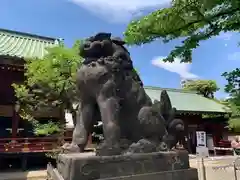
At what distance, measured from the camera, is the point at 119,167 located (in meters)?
2.62

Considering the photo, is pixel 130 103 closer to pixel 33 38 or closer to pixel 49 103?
pixel 49 103

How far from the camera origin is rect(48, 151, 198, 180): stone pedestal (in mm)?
2453

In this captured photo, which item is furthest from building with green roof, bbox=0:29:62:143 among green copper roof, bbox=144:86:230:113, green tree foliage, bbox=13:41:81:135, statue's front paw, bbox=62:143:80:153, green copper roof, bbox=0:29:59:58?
statue's front paw, bbox=62:143:80:153

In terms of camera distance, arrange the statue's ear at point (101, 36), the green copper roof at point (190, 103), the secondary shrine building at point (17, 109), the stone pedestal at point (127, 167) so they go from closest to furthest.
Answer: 1. the stone pedestal at point (127, 167)
2. the statue's ear at point (101, 36)
3. the secondary shrine building at point (17, 109)
4. the green copper roof at point (190, 103)

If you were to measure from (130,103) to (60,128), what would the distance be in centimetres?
719

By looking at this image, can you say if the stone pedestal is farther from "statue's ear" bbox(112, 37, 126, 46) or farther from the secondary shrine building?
the secondary shrine building

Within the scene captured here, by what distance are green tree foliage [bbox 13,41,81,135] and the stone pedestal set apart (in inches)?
240

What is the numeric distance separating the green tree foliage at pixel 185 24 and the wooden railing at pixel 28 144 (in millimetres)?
8098

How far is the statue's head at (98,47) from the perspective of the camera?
9.92ft

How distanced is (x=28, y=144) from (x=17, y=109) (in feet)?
5.22

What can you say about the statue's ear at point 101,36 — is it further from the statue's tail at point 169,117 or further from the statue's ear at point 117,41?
the statue's tail at point 169,117

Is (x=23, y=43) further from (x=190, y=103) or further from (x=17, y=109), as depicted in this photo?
(x=190, y=103)

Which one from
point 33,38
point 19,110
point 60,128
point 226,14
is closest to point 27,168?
point 19,110

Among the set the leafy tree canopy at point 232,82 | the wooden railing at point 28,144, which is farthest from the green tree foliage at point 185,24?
the wooden railing at point 28,144
